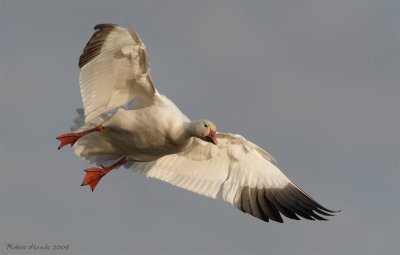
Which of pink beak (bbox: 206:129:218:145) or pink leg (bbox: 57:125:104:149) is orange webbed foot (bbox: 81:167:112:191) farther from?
pink beak (bbox: 206:129:218:145)

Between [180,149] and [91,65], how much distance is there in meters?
2.20

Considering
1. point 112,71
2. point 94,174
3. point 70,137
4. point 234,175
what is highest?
point 112,71

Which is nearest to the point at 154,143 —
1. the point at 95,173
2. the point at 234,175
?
the point at 95,173

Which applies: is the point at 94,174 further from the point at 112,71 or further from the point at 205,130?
the point at 205,130

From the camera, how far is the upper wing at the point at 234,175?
1864cm

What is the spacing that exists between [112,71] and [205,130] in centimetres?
203

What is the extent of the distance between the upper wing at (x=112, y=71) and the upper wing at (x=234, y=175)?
200cm

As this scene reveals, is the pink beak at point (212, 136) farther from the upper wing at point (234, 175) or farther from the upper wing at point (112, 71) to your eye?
the upper wing at point (234, 175)

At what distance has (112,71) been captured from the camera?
56.2 feet

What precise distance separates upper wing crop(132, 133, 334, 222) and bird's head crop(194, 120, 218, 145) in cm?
155

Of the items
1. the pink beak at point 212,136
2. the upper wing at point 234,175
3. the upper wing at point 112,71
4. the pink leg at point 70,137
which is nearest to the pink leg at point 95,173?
the upper wing at point 234,175

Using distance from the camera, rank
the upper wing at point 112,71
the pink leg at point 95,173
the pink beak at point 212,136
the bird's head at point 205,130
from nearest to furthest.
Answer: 1. the upper wing at point 112,71
2. the bird's head at point 205,130
3. the pink beak at point 212,136
4. the pink leg at point 95,173

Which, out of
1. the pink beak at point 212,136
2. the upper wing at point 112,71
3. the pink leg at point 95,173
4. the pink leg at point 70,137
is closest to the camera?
the upper wing at point 112,71

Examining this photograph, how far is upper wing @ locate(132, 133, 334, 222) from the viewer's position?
61.2ft
